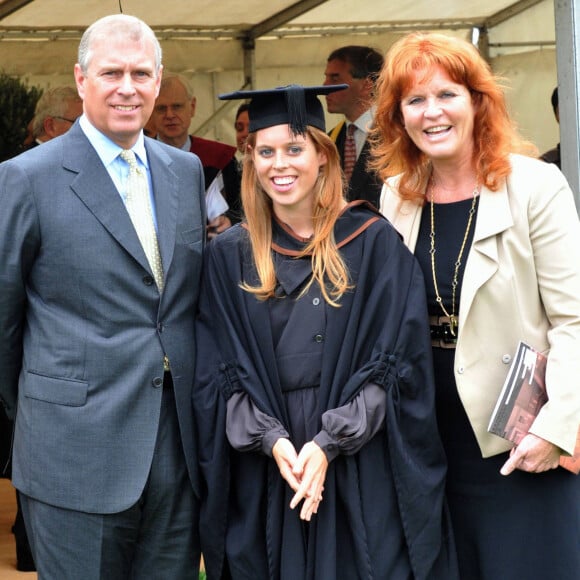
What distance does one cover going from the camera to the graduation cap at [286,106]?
3158 mm

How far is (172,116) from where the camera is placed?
20.2 ft

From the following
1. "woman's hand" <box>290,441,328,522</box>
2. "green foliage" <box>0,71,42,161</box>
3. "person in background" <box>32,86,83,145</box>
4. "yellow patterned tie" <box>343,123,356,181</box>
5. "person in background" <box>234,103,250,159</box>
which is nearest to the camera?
"woman's hand" <box>290,441,328,522</box>

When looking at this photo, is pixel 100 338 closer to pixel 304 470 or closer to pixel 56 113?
pixel 304 470

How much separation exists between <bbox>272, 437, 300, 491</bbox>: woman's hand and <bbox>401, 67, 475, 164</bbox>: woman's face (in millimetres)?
942

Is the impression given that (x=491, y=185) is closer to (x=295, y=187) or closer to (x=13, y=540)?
(x=295, y=187)

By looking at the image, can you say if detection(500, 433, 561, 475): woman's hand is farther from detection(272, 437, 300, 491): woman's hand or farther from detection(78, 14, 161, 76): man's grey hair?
detection(78, 14, 161, 76): man's grey hair

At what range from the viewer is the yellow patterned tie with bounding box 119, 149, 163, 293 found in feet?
10.3

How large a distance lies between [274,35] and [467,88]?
11.6 feet

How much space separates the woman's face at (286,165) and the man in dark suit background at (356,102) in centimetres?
228

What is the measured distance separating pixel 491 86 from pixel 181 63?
3.48 meters

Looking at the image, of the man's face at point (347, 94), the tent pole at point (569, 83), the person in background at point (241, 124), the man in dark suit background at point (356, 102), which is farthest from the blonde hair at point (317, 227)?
the person in background at point (241, 124)

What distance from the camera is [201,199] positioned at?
339cm

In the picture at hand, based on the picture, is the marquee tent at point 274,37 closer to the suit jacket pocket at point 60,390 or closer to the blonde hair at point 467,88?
the blonde hair at point 467,88

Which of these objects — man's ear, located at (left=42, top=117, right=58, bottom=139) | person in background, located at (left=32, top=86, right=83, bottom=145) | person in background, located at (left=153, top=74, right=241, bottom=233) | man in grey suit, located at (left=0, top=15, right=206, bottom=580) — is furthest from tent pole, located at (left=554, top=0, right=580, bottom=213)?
man's ear, located at (left=42, top=117, right=58, bottom=139)
